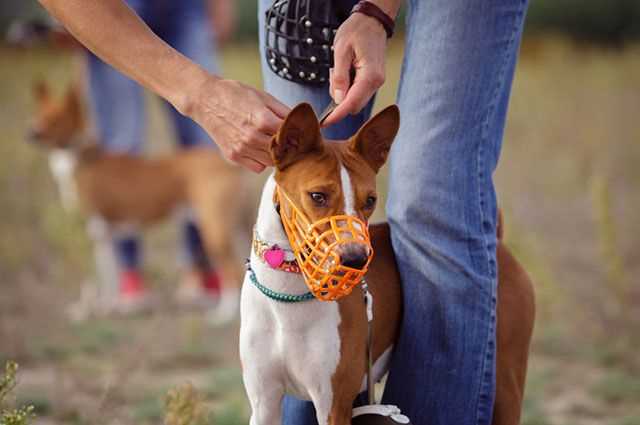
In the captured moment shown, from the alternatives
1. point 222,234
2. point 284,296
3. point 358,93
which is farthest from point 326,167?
point 222,234

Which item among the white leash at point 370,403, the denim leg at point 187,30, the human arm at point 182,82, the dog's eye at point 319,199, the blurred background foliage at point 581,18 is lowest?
the white leash at point 370,403

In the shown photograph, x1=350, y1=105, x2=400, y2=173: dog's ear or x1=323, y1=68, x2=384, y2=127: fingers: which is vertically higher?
x1=323, y1=68, x2=384, y2=127: fingers

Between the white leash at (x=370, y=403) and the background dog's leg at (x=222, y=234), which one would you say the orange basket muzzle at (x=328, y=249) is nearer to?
the white leash at (x=370, y=403)

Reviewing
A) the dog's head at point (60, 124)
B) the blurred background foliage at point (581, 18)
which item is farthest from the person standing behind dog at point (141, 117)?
the blurred background foliage at point (581, 18)

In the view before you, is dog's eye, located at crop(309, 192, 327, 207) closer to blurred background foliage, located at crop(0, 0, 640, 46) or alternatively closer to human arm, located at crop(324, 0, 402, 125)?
human arm, located at crop(324, 0, 402, 125)

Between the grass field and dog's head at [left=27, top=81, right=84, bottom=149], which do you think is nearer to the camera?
the grass field

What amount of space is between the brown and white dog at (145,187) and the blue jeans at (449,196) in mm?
2744

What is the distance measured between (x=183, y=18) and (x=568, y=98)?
4.48 m

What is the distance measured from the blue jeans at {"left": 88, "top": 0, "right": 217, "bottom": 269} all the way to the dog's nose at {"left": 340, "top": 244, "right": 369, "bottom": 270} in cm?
340

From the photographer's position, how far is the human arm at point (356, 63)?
5.98 ft

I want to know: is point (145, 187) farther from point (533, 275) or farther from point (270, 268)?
point (270, 268)

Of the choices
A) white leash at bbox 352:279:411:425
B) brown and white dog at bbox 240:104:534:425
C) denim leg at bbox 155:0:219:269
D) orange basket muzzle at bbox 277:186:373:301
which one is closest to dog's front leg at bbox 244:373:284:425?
brown and white dog at bbox 240:104:534:425

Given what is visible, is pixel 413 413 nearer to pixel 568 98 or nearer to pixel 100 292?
pixel 100 292

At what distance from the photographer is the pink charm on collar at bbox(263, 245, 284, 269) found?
1.87m
